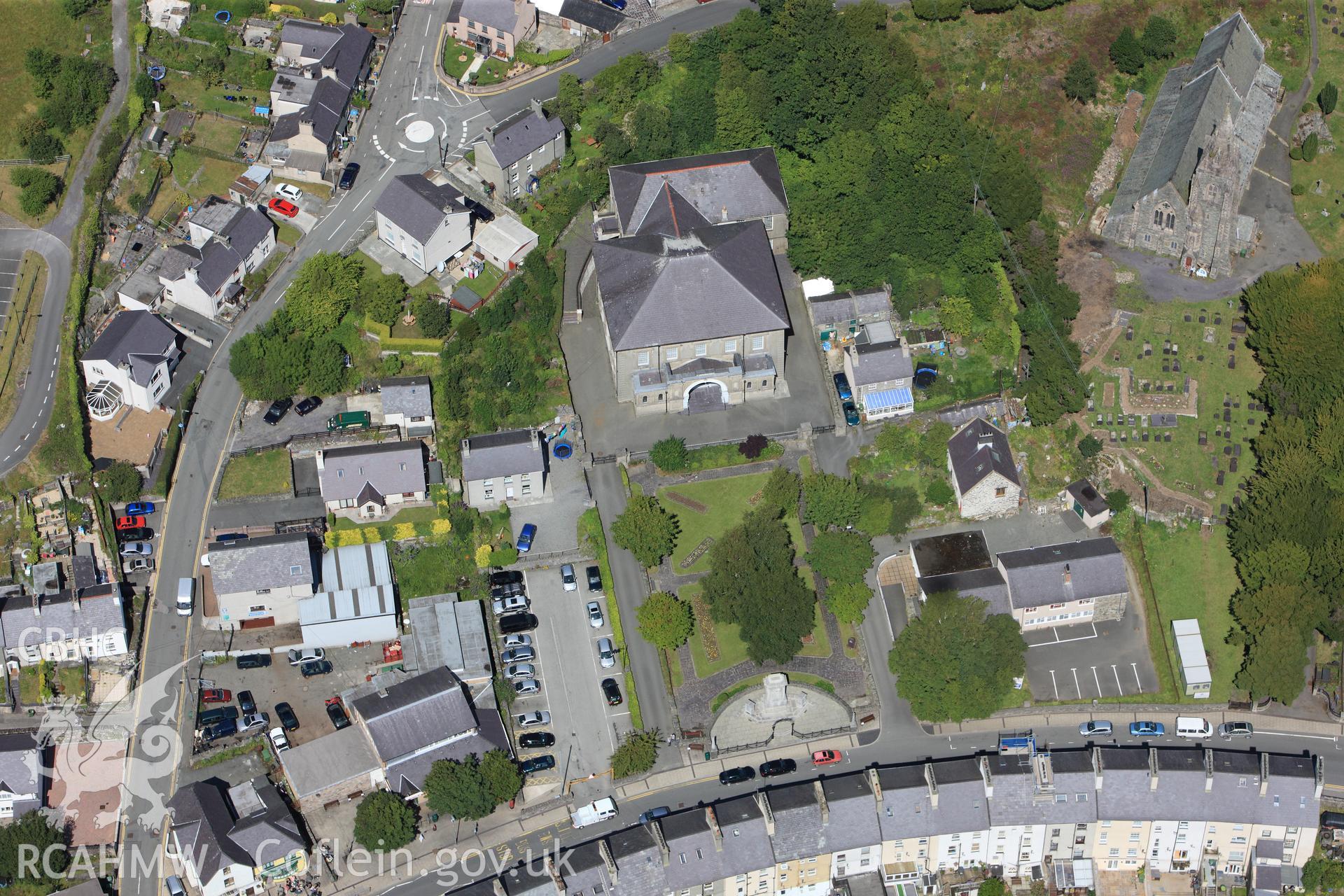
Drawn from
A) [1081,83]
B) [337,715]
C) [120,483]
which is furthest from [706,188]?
[337,715]

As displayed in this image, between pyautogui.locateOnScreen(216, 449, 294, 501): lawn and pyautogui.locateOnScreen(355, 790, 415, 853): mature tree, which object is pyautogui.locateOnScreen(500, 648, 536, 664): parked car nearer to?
pyautogui.locateOnScreen(355, 790, 415, 853): mature tree

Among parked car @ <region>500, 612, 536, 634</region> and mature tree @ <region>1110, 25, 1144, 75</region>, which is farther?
mature tree @ <region>1110, 25, 1144, 75</region>

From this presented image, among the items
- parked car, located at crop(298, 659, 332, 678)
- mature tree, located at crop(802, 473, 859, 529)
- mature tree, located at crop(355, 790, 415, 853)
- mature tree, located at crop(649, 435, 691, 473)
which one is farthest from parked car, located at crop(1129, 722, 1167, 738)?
parked car, located at crop(298, 659, 332, 678)

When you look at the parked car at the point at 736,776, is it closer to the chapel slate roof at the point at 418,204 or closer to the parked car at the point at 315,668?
the parked car at the point at 315,668

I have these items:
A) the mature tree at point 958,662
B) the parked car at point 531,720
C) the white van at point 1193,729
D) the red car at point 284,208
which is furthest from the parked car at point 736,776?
the red car at point 284,208

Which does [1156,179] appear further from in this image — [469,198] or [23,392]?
[23,392]

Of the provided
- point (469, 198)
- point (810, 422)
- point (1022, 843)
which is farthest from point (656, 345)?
point (1022, 843)
